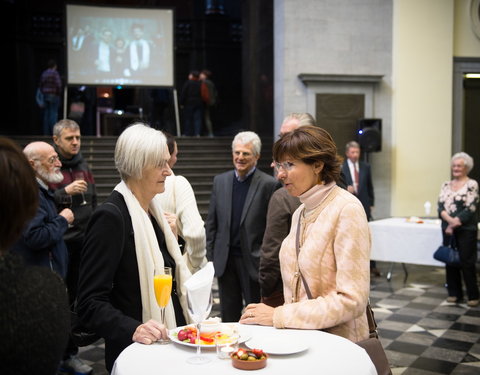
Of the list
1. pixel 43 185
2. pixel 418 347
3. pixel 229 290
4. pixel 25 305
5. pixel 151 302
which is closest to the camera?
pixel 25 305

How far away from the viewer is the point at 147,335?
83.9 inches

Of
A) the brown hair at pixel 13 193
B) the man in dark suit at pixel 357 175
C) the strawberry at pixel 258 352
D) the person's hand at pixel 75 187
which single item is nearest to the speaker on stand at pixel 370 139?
the man in dark suit at pixel 357 175

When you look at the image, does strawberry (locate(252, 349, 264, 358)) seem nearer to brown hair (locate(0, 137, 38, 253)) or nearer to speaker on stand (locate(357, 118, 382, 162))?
brown hair (locate(0, 137, 38, 253))

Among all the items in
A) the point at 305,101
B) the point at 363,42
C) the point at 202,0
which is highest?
the point at 202,0

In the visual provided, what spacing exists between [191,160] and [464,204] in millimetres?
5970

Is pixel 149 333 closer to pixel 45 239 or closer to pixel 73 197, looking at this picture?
pixel 45 239

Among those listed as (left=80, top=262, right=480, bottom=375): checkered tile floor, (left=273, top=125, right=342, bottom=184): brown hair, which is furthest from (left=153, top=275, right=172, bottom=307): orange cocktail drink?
(left=80, top=262, right=480, bottom=375): checkered tile floor

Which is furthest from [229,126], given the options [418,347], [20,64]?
[418,347]

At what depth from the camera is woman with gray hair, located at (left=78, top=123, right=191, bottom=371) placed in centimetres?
222

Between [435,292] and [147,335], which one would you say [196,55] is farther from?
[147,335]

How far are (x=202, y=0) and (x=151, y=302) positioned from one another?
53.2 feet

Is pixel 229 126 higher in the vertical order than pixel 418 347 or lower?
higher

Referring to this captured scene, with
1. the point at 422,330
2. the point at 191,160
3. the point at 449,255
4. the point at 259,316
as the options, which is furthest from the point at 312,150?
the point at 191,160

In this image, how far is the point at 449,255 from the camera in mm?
6598
